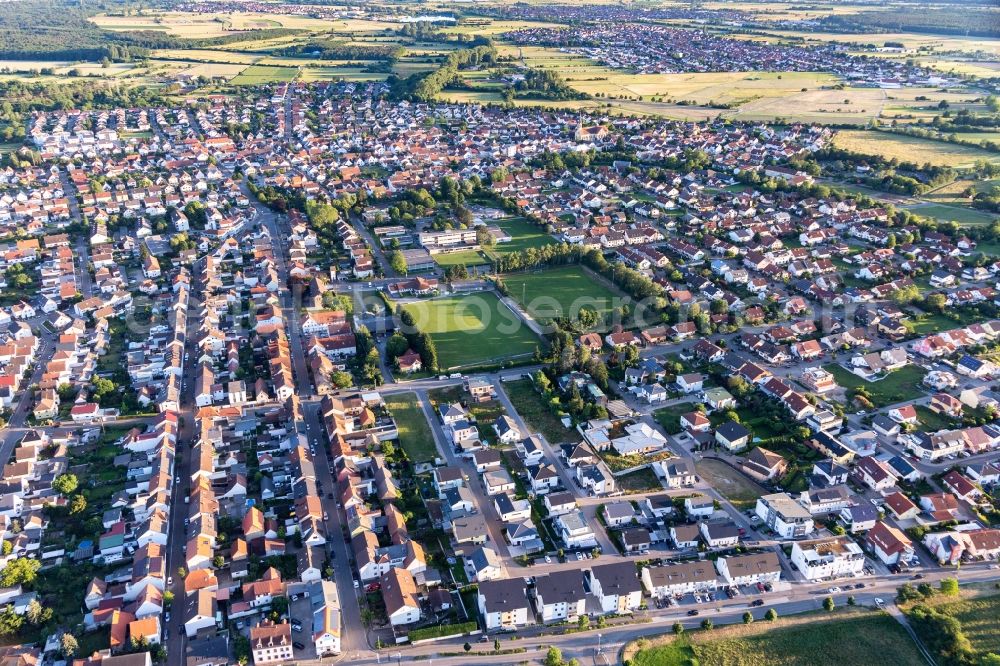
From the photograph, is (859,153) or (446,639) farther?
(859,153)

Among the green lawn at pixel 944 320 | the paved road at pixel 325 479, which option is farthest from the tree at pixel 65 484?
the green lawn at pixel 944 320

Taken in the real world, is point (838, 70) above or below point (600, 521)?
above

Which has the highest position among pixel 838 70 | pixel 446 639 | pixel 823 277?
pixel 838 70

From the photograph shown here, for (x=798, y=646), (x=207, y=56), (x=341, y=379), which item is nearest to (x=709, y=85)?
(x=207, y=56)

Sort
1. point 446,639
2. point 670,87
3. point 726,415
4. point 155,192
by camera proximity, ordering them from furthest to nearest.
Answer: point 670,87
point 155,192
point 726,415
point 446,639

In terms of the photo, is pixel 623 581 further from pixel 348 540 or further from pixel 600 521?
pixel 348 540

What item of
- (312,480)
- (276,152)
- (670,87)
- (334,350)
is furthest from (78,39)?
(312,480)
